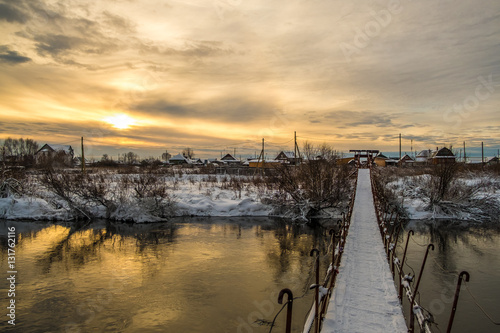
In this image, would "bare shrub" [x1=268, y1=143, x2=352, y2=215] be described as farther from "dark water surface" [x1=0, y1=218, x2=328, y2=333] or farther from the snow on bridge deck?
the snow on bridge deck

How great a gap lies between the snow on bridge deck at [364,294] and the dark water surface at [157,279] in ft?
4.75

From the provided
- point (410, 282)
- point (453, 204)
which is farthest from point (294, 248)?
point (453, 204)

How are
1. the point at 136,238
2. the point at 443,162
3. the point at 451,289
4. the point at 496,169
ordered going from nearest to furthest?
the point at 451,289 → the point at 136,238 → the point at 443,162 → the point at 496,169

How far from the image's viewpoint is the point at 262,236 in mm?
15477

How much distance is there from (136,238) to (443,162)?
20924mm

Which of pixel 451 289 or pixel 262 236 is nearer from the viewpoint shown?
pixel 451 289

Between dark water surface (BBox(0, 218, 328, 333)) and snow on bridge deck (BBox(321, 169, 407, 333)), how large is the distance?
1.45 meters

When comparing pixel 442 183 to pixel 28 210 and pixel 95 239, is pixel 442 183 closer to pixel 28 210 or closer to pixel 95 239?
pixel 95 239

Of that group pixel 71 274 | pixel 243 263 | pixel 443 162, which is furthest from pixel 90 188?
pixel 443 162

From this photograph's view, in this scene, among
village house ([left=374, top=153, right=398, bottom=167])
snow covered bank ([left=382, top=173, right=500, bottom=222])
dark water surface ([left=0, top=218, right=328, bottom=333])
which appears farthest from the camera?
village house ([left=374, top=153, right=398, bottom=167])

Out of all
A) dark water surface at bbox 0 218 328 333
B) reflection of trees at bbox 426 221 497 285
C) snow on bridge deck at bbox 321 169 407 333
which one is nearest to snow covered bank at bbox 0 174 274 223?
dark water surface at bbox 0 218 328 333

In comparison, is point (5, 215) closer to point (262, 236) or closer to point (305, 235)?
point (262, 236)

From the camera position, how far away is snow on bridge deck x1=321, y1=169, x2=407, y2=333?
5.05m

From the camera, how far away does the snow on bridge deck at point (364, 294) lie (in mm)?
5051
